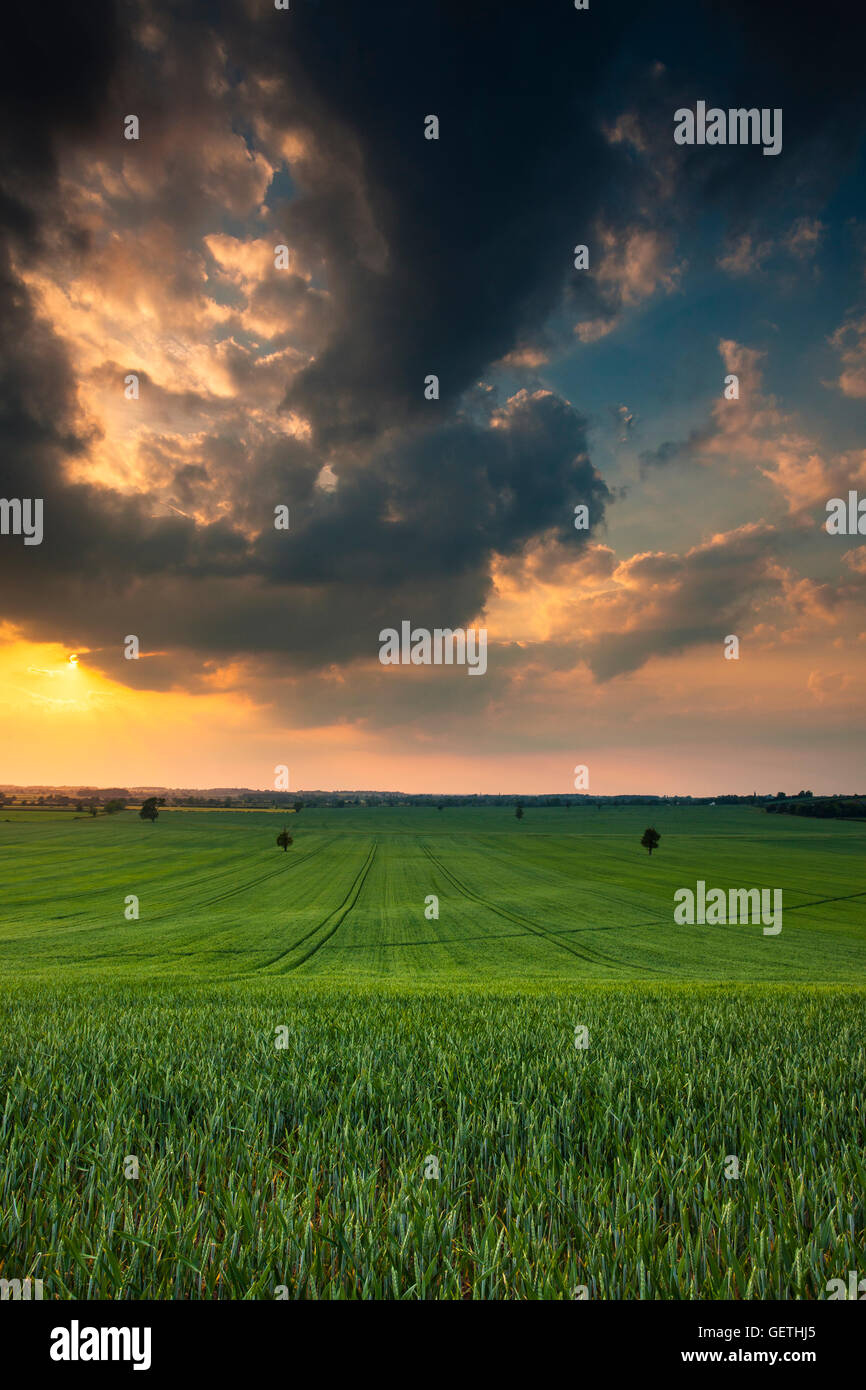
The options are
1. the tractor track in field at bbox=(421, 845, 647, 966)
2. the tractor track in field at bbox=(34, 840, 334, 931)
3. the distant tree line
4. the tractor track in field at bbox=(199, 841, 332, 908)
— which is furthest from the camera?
the distant tree line

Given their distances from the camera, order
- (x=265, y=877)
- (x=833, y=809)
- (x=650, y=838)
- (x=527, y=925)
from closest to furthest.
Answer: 1. (x=527, y=925)
2. (x=265, y=877)
3. (x=650, y=838)
4. (x=833, y=809)

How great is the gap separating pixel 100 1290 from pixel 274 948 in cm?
3477

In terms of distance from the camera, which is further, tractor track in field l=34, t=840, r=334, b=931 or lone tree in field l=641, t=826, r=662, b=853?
lone tree in field l=641, t=826, r=662, b=853

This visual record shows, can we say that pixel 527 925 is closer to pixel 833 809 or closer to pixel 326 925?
pixel 326 925

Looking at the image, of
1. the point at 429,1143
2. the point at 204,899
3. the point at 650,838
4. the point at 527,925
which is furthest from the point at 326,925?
the point at 650,838

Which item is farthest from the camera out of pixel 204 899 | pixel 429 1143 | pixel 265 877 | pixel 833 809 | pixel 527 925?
pixel 833 809

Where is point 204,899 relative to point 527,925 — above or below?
below

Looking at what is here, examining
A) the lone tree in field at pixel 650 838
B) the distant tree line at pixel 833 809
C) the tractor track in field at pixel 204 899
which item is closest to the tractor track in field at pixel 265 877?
the tractor track in field at pixel 204 899

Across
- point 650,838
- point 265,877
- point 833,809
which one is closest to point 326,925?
point 265,877

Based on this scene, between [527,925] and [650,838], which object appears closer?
[527,925]

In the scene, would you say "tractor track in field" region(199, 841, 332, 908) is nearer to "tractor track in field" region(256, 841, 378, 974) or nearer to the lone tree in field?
"tractor track in field" region(256, 841, 378, 974)

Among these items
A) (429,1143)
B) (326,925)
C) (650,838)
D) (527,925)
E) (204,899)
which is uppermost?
(429,1143)

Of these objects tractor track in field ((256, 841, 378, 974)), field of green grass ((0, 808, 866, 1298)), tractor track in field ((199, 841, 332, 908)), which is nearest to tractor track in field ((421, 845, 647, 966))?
tractor track in field ((256, 841, 378, 974))
